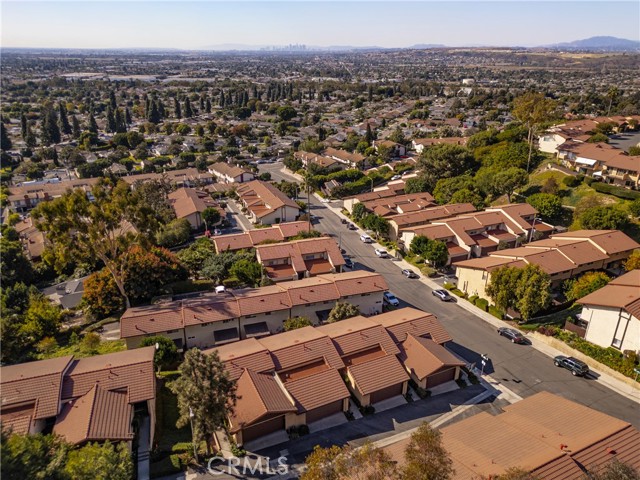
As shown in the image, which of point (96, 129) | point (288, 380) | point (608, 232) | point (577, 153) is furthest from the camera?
point (96, 129)

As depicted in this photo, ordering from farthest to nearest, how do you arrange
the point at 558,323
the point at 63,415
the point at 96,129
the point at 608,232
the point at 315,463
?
the point at 96,129 < the point at 608,232 < the point at 558,323 < the point at 63,415 < the point at 315,463

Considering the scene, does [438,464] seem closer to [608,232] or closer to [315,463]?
[315,463]

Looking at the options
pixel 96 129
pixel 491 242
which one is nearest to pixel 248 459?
pixel 491 242

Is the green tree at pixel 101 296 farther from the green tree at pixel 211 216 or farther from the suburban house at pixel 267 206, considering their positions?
the suburban house at pixel 267 206

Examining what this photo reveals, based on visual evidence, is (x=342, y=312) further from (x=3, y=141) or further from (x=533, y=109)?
(x=3, y=141)

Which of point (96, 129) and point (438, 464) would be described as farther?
point (96, 129)

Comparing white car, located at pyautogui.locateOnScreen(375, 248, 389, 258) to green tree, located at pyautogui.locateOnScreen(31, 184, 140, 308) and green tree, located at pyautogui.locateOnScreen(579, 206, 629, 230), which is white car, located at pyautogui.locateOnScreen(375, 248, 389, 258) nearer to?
green tree, located at pyautogui.locateOnScreen(579, 206, 629, 230)
